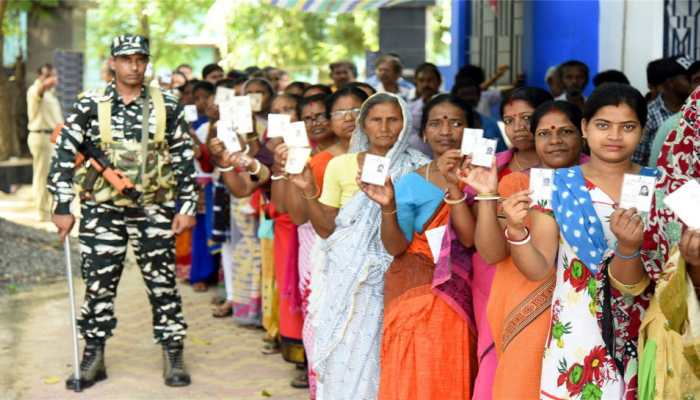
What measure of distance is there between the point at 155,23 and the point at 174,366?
22.6 metres

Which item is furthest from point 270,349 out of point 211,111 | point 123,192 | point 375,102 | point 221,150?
point 375,102

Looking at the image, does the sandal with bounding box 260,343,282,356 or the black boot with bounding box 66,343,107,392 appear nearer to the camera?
the black boot with bounding box 66,343,107,392

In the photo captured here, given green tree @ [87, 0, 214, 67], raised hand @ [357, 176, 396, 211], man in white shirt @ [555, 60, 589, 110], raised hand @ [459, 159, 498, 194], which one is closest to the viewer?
raised hand @ [459, 159, 498, 194]

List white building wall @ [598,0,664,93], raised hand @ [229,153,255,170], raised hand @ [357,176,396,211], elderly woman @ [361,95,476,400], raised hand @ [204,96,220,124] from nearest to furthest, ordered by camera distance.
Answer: raised hand @ [357,176,396,211], elderly woman @ [361,95,476,400], raised hand @ [229,153,255,170], white building wall @ [598,0,664,93], raised hand @ [204,96,220,124]

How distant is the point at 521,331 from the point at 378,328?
1198mm

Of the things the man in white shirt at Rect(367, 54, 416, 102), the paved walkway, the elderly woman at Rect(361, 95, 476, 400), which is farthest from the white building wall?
the elderly woman at Rect(361, 95, 476, 400)

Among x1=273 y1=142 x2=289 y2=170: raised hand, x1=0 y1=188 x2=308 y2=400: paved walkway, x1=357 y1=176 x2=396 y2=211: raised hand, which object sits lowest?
x1=0 y1=188 x2=308 y2=400: paved walkway

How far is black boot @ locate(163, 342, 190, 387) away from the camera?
22.7ft

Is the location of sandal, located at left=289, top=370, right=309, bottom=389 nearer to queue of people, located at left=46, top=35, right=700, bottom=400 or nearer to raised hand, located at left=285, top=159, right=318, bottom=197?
queue of people, located at left=46, top=35, right=700, bottom=400

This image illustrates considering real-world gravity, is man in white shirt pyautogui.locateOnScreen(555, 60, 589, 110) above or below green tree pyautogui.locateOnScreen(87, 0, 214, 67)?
below

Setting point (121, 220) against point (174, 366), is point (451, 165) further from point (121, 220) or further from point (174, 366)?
point (174, 366)

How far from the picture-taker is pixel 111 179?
21.1 feet

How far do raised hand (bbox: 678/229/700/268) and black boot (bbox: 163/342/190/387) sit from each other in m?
4.36

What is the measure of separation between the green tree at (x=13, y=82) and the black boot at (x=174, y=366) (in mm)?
12540
